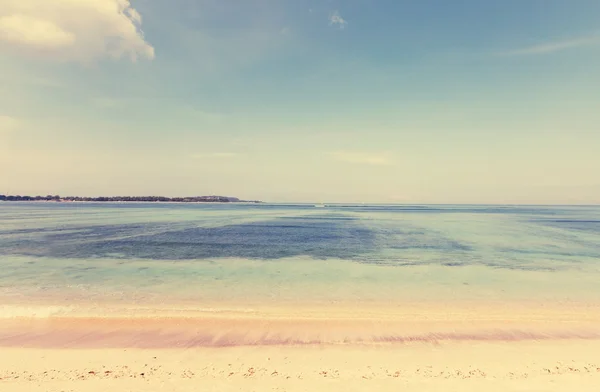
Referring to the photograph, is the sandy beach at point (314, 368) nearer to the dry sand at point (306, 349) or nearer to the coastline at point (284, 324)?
the dry sand at point (306, 349)

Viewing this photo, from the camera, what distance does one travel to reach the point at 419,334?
11891 mm

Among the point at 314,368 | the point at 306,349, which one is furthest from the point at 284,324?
the point at 314,368

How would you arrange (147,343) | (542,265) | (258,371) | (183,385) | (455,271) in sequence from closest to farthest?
(183,385), (258,371), (147,343), (455,271), (542,265)

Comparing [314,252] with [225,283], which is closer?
[225,283]

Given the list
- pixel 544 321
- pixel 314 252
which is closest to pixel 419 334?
pixel 544 321

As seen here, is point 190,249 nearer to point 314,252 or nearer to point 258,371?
point 314,252

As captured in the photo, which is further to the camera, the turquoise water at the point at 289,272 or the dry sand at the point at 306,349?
the turquoise water at the point at 289,272

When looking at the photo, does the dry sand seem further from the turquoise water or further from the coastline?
the turquoise water

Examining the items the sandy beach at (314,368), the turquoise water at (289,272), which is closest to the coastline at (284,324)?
the sandy beach at (314,368)

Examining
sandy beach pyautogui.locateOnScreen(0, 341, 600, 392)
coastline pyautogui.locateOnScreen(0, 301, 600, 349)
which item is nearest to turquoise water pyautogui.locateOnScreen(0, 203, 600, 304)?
coastline pyautogui.locateOnScreen(0, 301, 600, 349)

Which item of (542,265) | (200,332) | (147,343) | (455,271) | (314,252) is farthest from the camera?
(314,252)

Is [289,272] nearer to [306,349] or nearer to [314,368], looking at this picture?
[306,349]

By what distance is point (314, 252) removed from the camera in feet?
99.8

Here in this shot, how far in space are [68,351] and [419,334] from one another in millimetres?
11389
